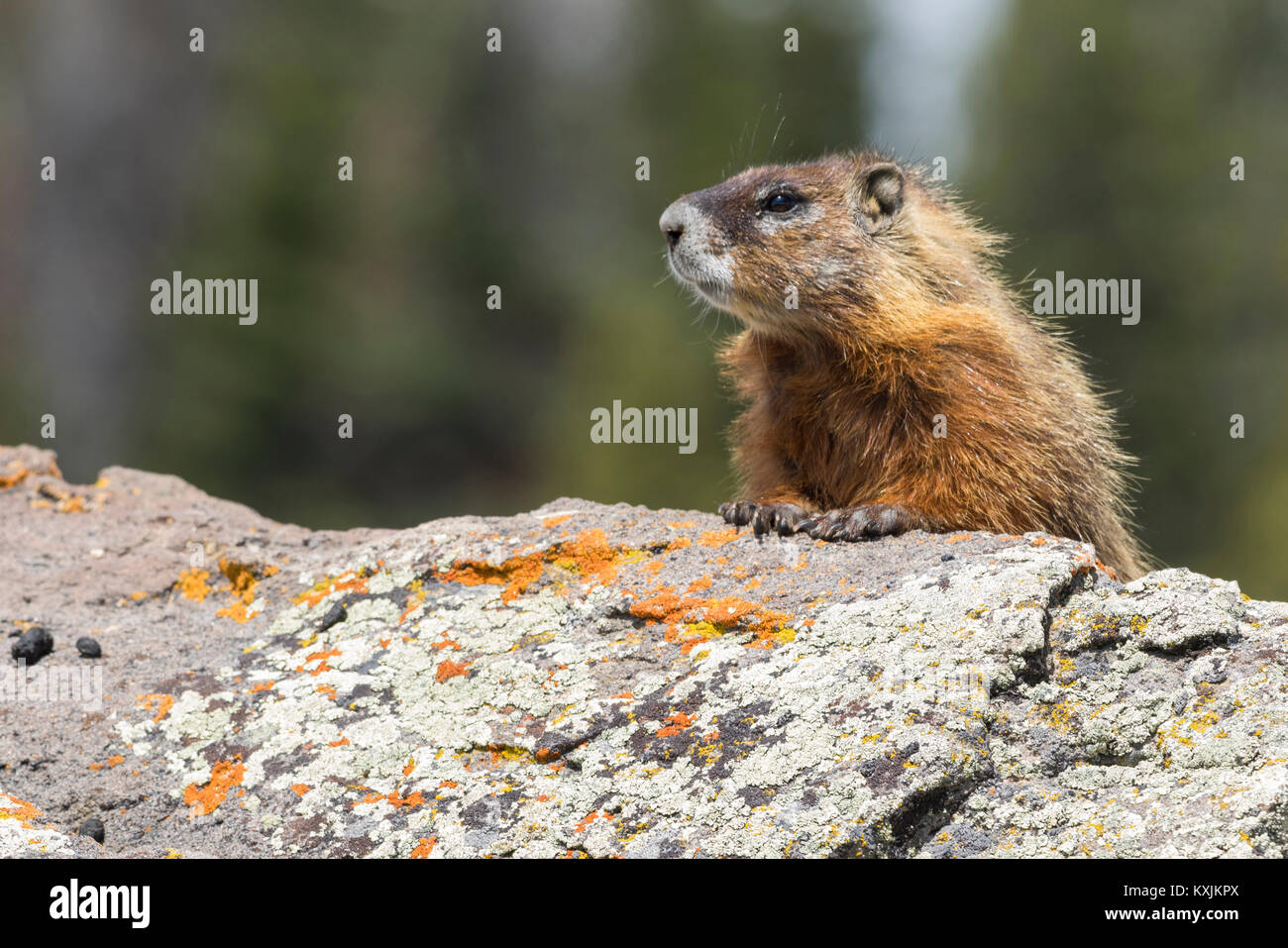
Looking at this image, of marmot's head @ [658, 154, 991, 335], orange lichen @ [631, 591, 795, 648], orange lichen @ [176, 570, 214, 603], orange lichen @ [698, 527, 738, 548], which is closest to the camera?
orange lichen @ [631, 591, 795, 648]

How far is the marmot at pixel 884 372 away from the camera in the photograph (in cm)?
627

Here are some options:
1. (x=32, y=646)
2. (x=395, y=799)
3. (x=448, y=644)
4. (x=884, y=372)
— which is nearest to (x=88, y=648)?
(x=32, y=646)

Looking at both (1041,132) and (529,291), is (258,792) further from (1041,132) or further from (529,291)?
(529,291)

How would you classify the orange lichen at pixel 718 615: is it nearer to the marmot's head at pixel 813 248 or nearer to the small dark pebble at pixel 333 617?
the small dark pebble at pixel 333 617

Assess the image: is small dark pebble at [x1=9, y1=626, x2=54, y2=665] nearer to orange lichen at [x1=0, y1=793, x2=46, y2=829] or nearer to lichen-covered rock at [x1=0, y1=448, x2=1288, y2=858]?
lichen-covered rock at [x1=0, y1=448, x2=1288, y2=858]

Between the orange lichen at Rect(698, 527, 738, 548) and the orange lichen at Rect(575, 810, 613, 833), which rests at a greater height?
the orange lichen at Rect(698, 527, 738, 548)

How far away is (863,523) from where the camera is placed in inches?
222

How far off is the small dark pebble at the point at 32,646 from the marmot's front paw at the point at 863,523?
129 inches

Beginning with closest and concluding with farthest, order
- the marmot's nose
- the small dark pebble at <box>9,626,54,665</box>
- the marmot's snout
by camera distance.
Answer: the small dark pebble at <box>9,626,54,665</box> → the marmot's snout → the marmot's nose

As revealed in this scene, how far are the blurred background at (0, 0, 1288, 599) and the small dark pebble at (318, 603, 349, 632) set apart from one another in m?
13.6

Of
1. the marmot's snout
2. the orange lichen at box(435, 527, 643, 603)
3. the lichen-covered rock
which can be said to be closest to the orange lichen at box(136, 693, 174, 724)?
the lichen-covered rock

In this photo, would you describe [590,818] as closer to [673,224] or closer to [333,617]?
[333,617]

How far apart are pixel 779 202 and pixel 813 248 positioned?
0.39 meters

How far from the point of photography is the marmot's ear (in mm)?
7641
